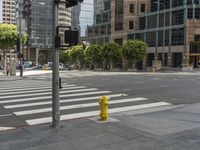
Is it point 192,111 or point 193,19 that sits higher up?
point 193,19

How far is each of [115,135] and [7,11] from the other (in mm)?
173072

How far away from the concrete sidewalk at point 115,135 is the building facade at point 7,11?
166m

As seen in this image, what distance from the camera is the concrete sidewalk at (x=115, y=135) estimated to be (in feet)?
26.8

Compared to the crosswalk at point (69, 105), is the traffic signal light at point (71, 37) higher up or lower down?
higher up

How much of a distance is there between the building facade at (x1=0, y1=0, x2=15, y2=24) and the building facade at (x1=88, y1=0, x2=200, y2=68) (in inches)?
3358

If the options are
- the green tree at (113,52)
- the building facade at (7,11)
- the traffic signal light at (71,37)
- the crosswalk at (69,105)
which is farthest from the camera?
the building facade at (7,11)

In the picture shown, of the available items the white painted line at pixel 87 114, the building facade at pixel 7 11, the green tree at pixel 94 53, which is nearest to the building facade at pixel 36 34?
the green tree at pixel 94 53

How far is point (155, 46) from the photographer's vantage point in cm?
8119

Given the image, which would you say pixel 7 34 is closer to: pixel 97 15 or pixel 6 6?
pixel 97 15

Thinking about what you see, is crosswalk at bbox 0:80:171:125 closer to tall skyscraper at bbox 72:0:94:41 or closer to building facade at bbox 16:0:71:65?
building facade at bbox 16:0:71:65

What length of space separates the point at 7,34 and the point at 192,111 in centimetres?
3954

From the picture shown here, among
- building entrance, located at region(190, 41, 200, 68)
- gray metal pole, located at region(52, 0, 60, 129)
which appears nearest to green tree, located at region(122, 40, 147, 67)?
building entrance, located at region(190, 41, 200, 68)

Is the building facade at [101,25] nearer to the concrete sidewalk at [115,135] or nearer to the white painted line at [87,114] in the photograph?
the white painted line at [87,114]

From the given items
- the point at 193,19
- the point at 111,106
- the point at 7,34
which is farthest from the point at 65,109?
the point at 193,19
